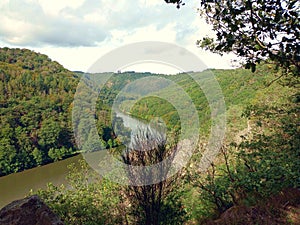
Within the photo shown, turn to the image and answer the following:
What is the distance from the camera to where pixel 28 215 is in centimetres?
401

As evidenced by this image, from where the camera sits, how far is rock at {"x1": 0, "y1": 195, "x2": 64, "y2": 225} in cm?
396

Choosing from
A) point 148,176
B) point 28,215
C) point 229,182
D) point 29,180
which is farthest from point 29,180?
point 28,215

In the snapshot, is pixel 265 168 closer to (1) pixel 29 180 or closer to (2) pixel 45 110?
(1) pixel 29 180

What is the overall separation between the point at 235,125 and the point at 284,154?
5128 millimetres

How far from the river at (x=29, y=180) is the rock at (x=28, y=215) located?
16.8 metres

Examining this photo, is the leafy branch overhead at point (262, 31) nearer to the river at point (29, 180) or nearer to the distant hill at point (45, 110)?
the distant hill at point (45, 110)

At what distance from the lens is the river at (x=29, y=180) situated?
20.5 m

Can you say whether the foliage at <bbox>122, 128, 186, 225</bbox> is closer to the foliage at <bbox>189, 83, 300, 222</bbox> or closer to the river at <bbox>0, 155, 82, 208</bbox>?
the foliage at <bbox>189, 83, 300, 222</bbox>

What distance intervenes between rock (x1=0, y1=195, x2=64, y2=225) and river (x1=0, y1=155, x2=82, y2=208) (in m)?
16.8

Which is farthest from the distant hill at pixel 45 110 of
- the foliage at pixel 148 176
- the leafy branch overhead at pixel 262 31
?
the leafy branch overhead at pixel 262 31

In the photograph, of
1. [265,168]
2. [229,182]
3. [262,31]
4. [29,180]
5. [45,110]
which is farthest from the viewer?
[45,110]

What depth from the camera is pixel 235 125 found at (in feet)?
31.2

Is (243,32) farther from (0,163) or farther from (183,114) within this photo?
(0,163)

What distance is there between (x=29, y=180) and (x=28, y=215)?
74.3ft
